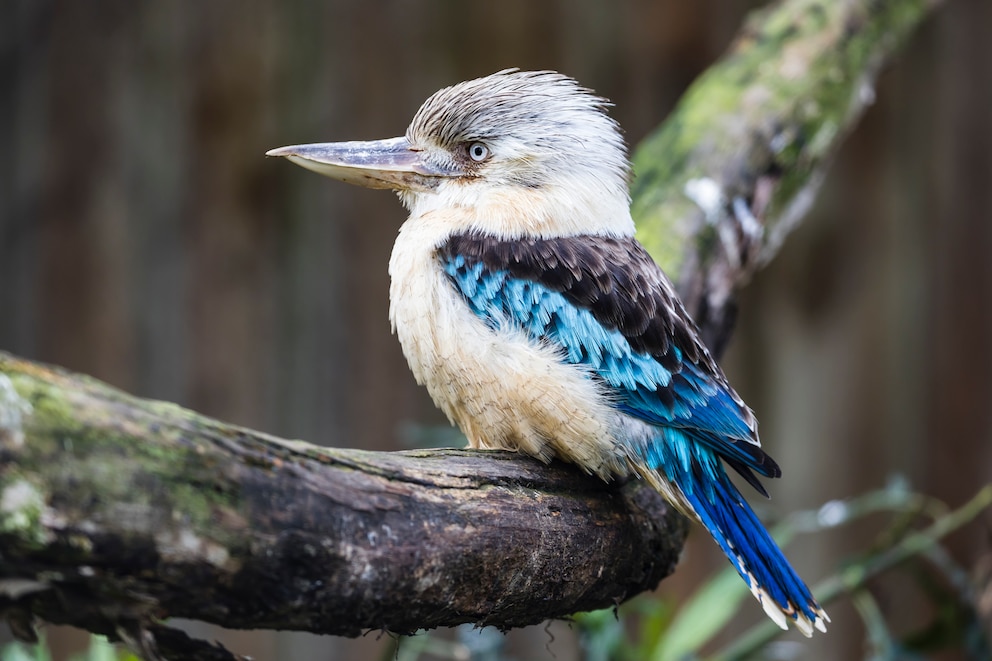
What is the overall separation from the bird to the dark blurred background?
1.49 m

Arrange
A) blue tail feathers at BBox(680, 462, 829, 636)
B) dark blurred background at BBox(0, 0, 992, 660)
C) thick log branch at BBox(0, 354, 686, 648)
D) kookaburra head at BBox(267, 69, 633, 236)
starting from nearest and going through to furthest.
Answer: thick log branch at BBox(0, 354, 686, 648)
blue tail feathers at BBox(680, 462, 829, 636)
kookaburra head at BBox(267, 69, 633, 236)
dark blurred background at BBox(0, 0, 992, 660)

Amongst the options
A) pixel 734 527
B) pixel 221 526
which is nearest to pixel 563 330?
pixel 734 527

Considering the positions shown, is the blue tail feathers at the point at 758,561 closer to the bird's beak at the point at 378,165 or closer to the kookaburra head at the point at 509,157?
the kookaburra head at the point at 509,157

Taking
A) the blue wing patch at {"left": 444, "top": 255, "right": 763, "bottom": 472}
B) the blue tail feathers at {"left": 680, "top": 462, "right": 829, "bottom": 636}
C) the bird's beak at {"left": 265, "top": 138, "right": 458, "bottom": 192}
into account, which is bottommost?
the blue tail feathers at {"left": 680, "top": 462, "right": 829, "bottom": 636}

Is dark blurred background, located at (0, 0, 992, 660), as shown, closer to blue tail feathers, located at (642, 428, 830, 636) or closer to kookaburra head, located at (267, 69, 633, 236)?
kookaburra head, located at (267, 69, 633, 236)

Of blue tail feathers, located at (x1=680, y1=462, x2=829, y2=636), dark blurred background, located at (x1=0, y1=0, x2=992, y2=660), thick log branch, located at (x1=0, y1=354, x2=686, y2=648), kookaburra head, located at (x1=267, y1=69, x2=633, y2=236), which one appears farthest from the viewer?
dark blurred background, located at (x1=0, y1=0, x2=992, y2=660)

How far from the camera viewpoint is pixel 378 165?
2260 millimetres

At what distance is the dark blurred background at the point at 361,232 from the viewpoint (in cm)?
336

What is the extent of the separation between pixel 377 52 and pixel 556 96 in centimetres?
168

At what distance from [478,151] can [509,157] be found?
0.08 metres

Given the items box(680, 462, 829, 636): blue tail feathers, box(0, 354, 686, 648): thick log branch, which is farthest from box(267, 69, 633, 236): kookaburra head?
box(0, 354, 686, 648): thick log branch

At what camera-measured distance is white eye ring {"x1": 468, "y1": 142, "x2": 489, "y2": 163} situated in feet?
7.33

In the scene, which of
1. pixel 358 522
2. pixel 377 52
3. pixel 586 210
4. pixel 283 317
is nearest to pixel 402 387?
pixel 283 317

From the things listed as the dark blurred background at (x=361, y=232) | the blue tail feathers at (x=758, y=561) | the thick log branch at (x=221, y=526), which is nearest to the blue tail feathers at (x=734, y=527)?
the blue tail feathers at (x=758, y=561)
